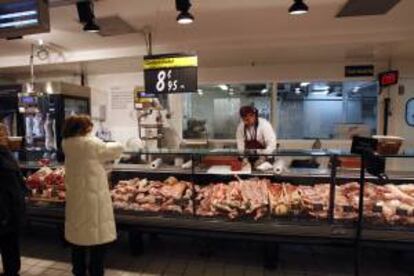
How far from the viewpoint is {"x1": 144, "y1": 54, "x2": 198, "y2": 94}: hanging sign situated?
12.9 ft

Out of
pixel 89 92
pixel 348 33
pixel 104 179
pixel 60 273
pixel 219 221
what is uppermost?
pixel 348 33

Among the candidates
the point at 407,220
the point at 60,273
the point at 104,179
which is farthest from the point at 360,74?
the point at 60,273

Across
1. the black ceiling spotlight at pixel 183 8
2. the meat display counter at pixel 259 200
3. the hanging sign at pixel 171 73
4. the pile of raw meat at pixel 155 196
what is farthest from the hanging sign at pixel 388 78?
the pile of raw meat at pixel 155 196

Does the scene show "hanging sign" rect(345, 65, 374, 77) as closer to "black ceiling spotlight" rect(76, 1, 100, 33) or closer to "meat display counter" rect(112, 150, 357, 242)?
"meat display counter" rect(112, 150, 357, 242)

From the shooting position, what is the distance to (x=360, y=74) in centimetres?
585

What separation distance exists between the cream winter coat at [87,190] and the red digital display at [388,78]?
4987mm

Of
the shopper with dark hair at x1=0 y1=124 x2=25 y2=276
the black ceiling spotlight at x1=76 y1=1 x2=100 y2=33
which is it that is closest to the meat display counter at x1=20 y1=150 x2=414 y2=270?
the shopper with dark hair at x1=0 y1=124 x2=25 y2=276

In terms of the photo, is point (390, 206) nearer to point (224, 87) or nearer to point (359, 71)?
point (359, 71)

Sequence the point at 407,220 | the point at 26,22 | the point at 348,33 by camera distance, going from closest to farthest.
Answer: the point at 407,220
the point at 26,22
the point at 348,33

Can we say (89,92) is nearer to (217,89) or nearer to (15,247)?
(217,89)

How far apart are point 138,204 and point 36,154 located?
3.74 metres

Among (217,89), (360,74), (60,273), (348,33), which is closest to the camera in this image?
(60,273)

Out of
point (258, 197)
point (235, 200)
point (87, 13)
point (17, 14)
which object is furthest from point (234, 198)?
point (17, 14)

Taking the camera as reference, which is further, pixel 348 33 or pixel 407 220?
pixel 348 33
